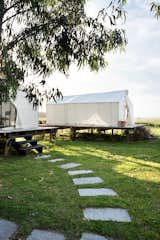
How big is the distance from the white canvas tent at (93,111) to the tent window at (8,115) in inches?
105

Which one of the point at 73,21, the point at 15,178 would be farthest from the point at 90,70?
the point at 15,178

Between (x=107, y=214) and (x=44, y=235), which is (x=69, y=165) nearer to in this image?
(x=107, y=214)

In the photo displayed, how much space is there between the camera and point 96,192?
161 inches

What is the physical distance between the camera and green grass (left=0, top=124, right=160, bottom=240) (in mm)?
2799

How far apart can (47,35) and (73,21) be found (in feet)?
1.42

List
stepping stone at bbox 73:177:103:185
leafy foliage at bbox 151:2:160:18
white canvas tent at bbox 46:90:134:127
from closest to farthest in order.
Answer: leafy foliage at bbox 151:2:160:18 < stepping stone at bbox 73:177:103:185 < white canvas tent at bbox 46:90:134:127

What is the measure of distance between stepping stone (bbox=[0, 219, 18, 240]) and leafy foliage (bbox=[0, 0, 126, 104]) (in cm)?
155

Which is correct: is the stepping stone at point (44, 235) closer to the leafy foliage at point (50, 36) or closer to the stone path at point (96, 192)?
the stone path at point (96, 192)

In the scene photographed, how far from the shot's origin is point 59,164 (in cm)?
647

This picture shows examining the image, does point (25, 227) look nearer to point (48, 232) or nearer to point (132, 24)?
point (48, 232)

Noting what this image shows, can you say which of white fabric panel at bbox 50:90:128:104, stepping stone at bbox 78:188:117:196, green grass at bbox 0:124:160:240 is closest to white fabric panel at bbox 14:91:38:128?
white fabric panel at bbox 50:90:128:104

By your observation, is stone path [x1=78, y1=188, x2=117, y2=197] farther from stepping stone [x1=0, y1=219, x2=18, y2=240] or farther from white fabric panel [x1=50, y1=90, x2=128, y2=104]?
white fabric panel [x1=50, y1=90, x2=128, y2=104]

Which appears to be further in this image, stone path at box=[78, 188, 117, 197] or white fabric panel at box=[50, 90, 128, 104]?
white fabric panel at box=[50, 90, 128, 104]

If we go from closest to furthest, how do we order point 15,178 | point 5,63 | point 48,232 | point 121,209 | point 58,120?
point 48,232
point 5,63
point 121,209
point 15,178
point 58,120
